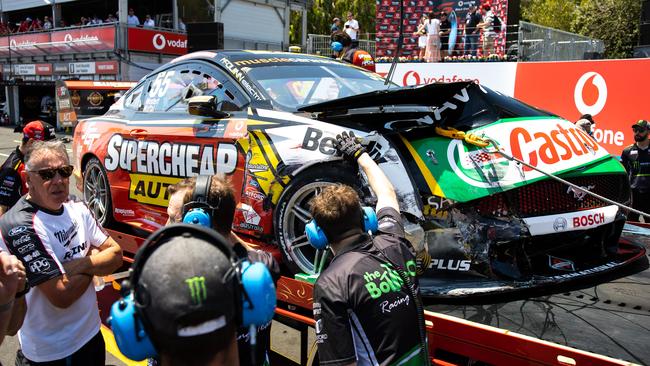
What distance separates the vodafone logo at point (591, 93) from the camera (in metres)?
10.3

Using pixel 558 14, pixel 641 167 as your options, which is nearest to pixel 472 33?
pixel 641 167

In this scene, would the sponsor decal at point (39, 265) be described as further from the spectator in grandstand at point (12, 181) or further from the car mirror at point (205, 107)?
the spectator in grandstand at point (12, 181)

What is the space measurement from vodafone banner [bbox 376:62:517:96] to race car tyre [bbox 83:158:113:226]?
8.64m

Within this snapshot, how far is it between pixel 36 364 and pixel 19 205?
786 millimetres

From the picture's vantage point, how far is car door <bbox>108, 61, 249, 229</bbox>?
3.91m

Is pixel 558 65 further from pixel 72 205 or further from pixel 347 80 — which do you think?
pixel 72 205

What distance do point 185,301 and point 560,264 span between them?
A: 2.80 meters

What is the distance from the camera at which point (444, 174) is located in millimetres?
3266

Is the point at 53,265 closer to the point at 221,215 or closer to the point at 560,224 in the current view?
the point at 221,215

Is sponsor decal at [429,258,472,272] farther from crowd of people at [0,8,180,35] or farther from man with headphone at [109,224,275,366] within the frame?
crowd of people at [0,8,180,35]

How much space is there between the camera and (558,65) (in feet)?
36.6

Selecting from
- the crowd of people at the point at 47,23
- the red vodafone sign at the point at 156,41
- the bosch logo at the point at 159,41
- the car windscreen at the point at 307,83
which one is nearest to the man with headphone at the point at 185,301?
the car windscreen at the point at 307,83

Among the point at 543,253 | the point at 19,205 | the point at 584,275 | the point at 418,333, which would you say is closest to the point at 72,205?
the point at 19,205

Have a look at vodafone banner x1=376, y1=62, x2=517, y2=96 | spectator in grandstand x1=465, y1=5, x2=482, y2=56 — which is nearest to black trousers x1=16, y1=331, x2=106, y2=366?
vodafone banner x1=376, y1=62, x2=517, y2=96
